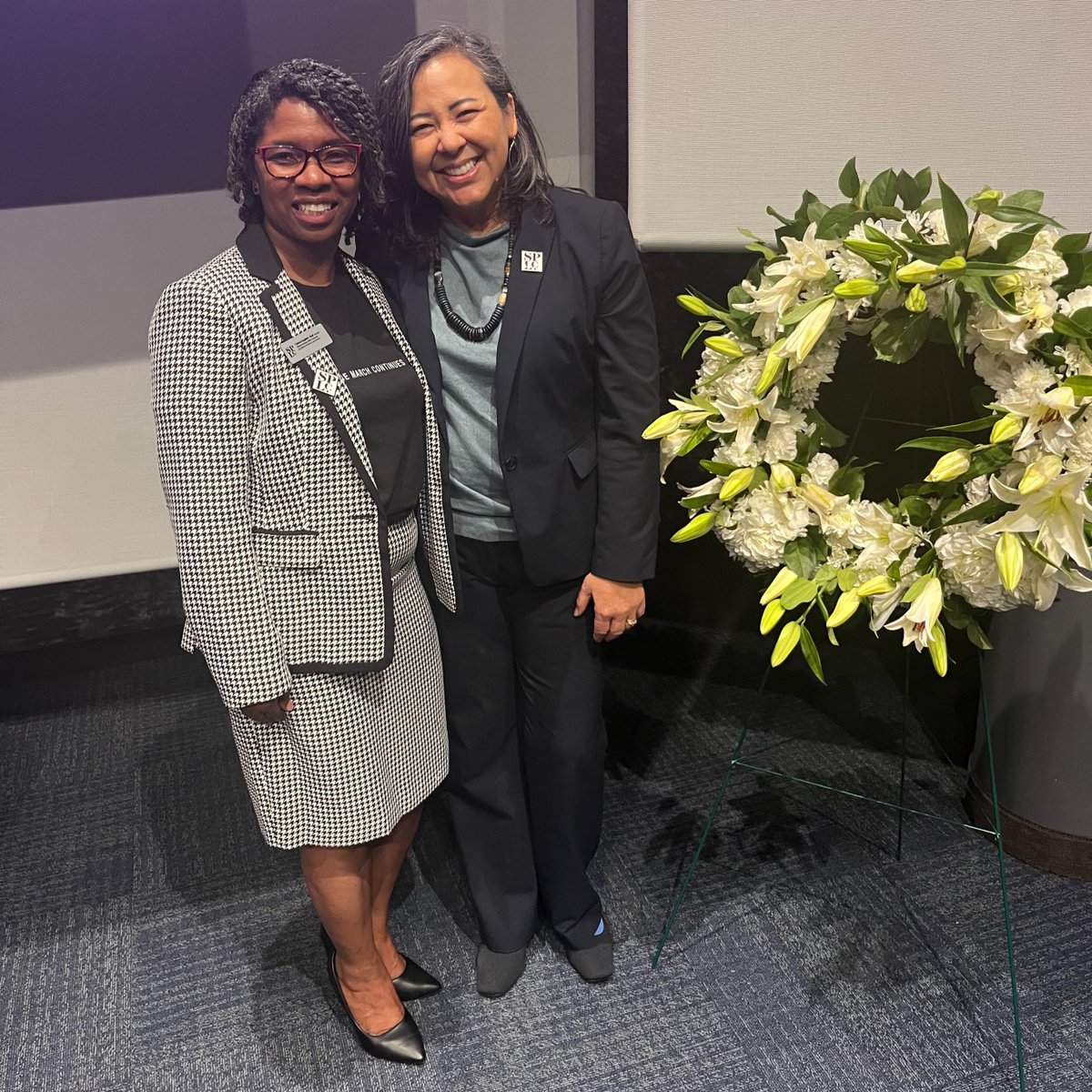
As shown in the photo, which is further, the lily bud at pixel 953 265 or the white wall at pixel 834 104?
the white wall at pixel 834 104

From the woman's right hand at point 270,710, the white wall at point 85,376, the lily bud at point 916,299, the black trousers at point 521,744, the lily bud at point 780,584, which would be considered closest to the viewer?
the lily bud at point 916,299

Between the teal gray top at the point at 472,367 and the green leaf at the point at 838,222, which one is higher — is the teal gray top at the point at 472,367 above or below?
below

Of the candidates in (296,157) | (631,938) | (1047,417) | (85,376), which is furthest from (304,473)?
(85,376)

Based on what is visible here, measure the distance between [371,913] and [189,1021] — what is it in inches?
15.7

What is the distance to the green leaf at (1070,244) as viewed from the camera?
1.26m

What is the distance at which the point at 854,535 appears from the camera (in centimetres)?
137

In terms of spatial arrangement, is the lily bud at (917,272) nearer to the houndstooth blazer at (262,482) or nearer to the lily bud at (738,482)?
the lily bud at (738,482)

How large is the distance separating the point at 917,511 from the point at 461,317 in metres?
0.71

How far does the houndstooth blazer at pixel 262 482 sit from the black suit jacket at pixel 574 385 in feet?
0.44

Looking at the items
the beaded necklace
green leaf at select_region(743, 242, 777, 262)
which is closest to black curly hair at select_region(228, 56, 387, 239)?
the beaded necklace

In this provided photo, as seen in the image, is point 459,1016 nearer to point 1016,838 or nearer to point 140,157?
point 1016,838

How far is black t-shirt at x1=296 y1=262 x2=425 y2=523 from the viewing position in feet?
4.72

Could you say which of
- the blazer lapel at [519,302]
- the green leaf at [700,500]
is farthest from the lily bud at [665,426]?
the blazer lapel at [519,302]

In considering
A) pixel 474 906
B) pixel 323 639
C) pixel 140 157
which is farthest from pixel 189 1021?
pixel 140 157
